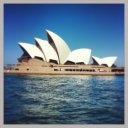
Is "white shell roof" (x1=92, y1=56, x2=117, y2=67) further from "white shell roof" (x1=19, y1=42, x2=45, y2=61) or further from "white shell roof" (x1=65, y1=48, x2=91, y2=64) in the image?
"white shell roof" (x1=19, y1=42, x2=45, y2=61)

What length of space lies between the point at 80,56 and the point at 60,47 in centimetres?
29

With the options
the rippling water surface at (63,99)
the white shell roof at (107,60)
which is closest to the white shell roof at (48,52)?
the rippling water surface at (63,99)

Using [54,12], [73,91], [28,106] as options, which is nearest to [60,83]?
[73,91]

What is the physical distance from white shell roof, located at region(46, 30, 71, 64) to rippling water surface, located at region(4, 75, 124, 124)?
268 mm

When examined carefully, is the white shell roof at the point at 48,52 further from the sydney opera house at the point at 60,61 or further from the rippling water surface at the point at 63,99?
the rippling water surface at the point at 63,99

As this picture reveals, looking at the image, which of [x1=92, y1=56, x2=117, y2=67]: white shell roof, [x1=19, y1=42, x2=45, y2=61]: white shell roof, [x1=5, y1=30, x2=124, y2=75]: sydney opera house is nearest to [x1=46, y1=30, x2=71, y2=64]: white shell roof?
[x1=5, y1=30, x2=124, y2=75]: sydney opera house

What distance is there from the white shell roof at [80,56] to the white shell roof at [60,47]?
6 centimetres

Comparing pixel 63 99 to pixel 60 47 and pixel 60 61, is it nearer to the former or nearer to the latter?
pixel 60 61

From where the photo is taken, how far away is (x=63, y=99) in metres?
4.47

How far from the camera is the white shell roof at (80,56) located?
4.43 metres

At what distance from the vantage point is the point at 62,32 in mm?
4465

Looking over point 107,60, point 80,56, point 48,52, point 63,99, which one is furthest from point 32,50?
point 107,60

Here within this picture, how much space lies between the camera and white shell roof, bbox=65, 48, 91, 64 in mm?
4434

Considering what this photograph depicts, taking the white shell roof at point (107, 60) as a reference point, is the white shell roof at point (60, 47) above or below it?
above
